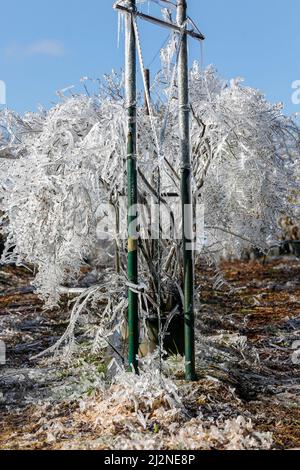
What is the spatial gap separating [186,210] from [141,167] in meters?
0.70

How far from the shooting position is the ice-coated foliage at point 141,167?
4953 mm

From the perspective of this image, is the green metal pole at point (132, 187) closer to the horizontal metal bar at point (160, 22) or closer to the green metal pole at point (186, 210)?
the horizontal metal bar at point (160, 22)

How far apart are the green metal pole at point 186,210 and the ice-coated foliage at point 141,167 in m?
0.17

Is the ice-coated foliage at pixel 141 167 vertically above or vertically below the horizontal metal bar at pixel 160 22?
below

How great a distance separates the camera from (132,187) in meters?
4.54

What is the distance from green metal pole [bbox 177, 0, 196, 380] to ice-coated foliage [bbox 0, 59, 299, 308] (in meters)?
0.17

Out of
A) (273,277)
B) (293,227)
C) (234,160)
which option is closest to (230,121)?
(234,160)

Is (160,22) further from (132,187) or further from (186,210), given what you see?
(186,210)

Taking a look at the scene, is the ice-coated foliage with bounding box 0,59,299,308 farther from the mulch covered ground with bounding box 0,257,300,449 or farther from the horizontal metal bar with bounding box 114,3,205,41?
the mulch covered ground with bounding box 0,257,300,449

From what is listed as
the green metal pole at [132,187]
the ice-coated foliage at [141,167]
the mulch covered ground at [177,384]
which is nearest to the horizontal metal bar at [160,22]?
the green metal pole at [132,187]

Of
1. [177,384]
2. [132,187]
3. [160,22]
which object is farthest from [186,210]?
[160,22]

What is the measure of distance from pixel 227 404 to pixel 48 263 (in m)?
2.52

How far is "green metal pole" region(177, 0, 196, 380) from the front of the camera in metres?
4.81

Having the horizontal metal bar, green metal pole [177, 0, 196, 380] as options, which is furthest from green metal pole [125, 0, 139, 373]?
green metal pole [177, 0, 196, 380]
